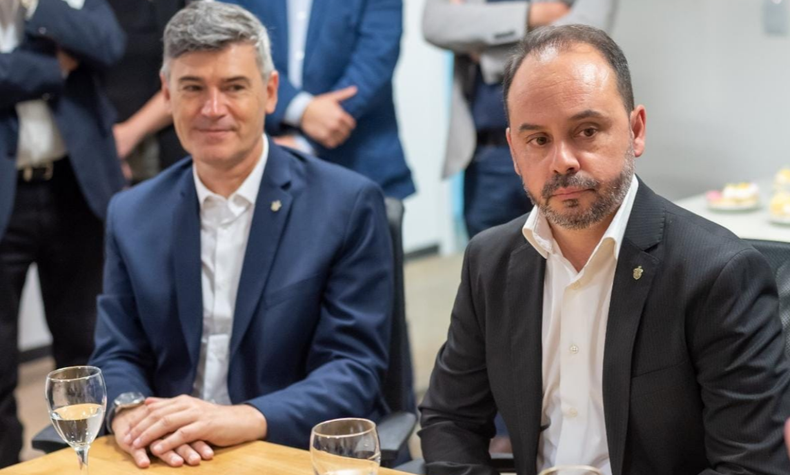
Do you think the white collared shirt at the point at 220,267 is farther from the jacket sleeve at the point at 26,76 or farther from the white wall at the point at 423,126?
the white wall at the point at 423,126

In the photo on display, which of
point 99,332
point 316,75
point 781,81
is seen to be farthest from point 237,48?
point 781,81

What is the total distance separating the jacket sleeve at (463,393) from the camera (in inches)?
80.4

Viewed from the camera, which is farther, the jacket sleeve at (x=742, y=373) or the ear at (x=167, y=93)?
the ear at (x=167, y=93)

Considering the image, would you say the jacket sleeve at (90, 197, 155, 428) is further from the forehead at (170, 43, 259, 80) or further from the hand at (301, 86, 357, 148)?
the hand at (301, 86, 357, 148)

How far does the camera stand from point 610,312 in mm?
1819

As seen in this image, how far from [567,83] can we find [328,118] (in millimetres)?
1802

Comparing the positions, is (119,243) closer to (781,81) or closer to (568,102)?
(568,102)

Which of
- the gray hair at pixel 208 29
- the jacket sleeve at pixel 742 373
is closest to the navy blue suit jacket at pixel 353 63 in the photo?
the gray hair at pixel 208 29

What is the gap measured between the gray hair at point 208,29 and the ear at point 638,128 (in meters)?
1.07

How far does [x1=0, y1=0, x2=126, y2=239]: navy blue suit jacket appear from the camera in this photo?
3.22 metres

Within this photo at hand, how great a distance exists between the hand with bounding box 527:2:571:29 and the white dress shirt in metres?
1.53

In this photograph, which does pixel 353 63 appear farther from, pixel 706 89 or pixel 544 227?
pixel 544 227

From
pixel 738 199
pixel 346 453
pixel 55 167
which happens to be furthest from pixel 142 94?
pixel 346 453

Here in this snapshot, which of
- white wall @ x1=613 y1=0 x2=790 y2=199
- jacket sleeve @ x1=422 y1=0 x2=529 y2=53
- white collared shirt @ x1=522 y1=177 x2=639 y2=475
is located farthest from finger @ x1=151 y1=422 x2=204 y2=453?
white wall @ x1=613 y1=0 x2=790 y2=199
